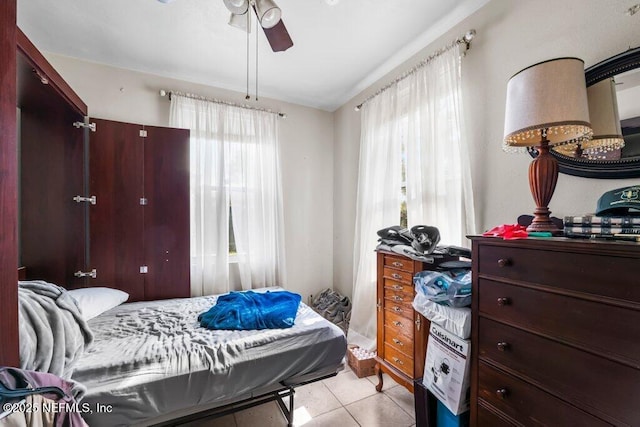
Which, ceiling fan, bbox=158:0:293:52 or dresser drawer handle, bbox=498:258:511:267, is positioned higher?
ceiling fan, bbox=158:0:293:52

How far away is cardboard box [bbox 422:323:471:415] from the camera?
4.18 feet

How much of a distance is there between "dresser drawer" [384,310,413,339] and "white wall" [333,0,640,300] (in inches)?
32.1

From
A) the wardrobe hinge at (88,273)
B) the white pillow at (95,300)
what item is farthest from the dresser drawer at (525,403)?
the wardrobe hinge at (88,273)

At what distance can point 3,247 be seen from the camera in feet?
2.92

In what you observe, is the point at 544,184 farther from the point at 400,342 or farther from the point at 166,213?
the point at 166,213

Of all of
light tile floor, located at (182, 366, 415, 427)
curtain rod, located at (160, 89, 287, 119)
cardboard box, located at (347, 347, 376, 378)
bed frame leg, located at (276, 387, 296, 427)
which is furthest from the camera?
curtain rod, located at (160, 89, 287, 119)

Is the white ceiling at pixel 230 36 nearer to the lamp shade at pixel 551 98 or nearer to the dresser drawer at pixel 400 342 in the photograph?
the lamp shade at pixel 551 98

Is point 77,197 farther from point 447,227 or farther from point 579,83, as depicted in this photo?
point 579,83

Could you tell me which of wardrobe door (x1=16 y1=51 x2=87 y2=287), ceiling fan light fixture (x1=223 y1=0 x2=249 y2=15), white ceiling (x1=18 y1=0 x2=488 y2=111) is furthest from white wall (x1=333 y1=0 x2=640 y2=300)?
wardrobe door (x1=16 y1=51 x2=87 y2=287)

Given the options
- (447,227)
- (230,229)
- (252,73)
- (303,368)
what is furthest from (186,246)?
(447,227)

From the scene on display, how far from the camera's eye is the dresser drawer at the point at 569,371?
2.63 ft

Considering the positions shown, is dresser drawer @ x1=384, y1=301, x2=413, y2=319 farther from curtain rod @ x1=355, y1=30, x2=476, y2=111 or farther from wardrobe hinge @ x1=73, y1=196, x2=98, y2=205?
wardrobe hinge @ x1=73, y1=196, x2=98, y2=205

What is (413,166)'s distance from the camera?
2.26m

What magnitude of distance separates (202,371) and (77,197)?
2.00 meters
